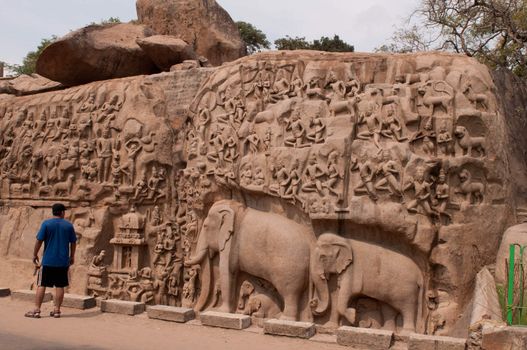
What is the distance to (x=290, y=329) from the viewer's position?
7.21m

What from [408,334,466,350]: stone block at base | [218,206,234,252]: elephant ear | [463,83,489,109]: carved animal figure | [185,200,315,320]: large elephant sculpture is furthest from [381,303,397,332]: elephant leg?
[463,83,489,109]: carved animal figure

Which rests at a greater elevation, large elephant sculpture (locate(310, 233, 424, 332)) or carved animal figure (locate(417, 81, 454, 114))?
carved animal figure (locate(417, 81, 454, 114))

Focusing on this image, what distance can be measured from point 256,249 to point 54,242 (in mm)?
3168

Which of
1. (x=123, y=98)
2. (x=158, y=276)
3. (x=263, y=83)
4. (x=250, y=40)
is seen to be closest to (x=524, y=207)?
(x=263, y=83)

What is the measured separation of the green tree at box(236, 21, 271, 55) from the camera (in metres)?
33.4

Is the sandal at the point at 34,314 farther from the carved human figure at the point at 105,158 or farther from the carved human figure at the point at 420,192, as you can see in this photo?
the carved human figure at the point at 420,192

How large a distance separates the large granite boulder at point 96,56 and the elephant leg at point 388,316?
8.20m

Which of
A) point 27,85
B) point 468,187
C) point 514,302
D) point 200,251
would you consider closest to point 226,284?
point 200,251

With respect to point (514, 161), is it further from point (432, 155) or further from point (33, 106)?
point (33, 106)

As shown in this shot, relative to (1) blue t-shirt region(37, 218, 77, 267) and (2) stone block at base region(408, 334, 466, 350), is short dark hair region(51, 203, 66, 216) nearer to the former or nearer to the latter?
(1) blue t-shirt region(37, 218, 77, 267)

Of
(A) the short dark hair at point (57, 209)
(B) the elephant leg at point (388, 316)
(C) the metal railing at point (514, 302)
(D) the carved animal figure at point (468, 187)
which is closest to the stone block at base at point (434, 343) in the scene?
(C) the metal railing at point (514, 302)

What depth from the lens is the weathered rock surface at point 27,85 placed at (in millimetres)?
14742

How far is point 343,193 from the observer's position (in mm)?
8945

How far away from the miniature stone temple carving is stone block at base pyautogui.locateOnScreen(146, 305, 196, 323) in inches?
72.4
